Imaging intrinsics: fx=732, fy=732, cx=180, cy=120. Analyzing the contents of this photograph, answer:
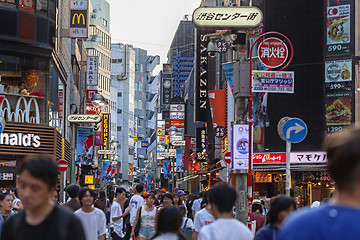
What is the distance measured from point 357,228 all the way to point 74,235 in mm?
2334

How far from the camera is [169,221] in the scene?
22.3 ft

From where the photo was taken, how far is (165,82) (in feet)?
351

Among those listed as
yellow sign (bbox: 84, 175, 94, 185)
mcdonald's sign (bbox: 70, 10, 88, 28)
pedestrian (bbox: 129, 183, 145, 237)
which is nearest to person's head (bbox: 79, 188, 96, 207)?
pedestrian (bbox: 129, 183, 145, 237)

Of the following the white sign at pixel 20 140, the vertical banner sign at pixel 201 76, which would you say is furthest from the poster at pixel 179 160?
the white sign at pixel 20 140

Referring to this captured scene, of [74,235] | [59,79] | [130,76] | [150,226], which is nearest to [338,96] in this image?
[59,79]

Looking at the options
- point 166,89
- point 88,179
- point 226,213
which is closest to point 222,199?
point 226,213

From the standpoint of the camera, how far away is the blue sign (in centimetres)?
1593

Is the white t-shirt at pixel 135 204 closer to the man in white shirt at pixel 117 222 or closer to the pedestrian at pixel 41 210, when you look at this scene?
the man in white shirt at pixel 117 222

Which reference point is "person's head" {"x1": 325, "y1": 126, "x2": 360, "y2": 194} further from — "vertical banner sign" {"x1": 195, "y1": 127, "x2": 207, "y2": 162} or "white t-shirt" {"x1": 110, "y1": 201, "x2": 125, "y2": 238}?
"vertical banner sign" {"x1": 195, "y1": 127, "x2": 207, "y2": 162}

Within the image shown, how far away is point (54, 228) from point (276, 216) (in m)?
2.64

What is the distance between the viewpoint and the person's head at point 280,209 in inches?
262

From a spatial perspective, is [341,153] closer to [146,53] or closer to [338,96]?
[338,96]

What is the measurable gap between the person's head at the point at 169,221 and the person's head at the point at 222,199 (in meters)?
0.46

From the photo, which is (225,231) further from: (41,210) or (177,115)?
(177,115)
